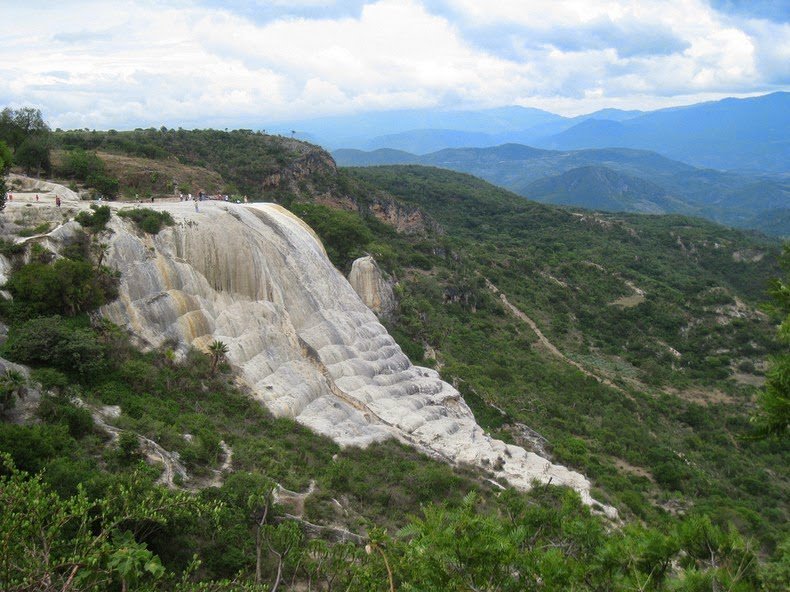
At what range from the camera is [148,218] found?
25.8m

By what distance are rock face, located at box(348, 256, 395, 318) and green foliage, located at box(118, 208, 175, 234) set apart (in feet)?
48.7

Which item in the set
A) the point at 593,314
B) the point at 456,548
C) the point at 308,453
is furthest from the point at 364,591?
the point at 593,314

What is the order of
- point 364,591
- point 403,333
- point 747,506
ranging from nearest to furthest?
point 364,591 < point 747,506 < point 403,333

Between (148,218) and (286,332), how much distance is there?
8.22 meters

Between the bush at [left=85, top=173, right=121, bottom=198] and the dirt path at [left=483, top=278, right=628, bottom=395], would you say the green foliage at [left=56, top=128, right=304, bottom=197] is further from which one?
the dirt path at [left=483, top=278, right=628, bottom=395]

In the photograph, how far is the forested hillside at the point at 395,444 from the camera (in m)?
9.05

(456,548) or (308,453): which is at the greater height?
(456,548)

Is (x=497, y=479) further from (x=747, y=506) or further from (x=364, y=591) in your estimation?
(x=747, y=506)

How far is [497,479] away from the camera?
2395cm

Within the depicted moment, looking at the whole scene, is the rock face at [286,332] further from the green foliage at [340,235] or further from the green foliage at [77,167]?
the green foliage at [77,167]

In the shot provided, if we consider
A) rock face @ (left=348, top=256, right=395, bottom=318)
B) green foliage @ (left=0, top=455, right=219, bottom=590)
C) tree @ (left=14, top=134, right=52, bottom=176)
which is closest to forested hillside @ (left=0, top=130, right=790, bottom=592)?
green foliage @ (left=0, top=455, right=219, bottom=590)

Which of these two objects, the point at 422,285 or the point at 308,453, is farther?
the point at 422,285

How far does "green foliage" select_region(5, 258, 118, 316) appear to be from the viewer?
69.2 ft

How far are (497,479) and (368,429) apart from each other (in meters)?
5.94
